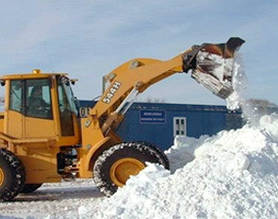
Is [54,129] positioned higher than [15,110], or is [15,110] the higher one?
[15,110]

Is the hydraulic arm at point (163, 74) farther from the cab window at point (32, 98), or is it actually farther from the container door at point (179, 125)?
the container door at point (179, 125)

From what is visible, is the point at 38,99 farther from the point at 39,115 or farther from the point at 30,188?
the point at 30,188

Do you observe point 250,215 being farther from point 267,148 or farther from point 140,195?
point 267,148

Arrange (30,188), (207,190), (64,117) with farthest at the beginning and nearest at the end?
(30,188), (64,117), (207,190)

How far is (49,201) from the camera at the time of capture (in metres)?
10.4

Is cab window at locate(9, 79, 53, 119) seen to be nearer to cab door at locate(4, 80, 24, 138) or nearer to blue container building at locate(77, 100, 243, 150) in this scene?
cab door at locate(4, 80, 24, 138)

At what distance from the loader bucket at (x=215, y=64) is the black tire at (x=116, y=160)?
1.66 m

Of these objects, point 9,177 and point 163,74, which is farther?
point 163,74

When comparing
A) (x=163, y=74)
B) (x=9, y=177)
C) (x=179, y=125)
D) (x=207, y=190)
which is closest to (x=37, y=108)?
(x=9, y=177)

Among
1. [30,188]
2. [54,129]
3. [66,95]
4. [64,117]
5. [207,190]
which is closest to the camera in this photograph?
[207,190]

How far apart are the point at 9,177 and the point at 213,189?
4.13 metres

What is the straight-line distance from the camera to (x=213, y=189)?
7.69 metres

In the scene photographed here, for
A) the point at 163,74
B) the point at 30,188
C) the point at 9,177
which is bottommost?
the point at 30,188

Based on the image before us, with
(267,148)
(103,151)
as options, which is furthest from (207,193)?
(103,151)
